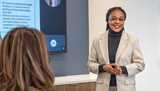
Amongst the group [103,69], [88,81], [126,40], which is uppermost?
[126,40]

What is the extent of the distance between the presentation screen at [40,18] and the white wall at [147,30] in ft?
2.37

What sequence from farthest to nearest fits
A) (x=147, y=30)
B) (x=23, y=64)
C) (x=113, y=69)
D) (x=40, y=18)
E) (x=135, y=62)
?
1. (x=147, y=30)
2. (x=40, y=18)
3. (x=135, y=62)
4. (x=113, y=69)
5. (x=23, y=64)

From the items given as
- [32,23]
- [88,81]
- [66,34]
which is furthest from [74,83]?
[32,23]

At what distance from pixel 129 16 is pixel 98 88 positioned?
1474 mm

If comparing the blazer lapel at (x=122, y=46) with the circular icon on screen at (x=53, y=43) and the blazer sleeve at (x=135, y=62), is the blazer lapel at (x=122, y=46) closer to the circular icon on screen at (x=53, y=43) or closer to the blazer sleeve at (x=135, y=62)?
the blazer sleeve at (x=135, y=62)

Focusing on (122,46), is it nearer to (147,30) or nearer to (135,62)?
(135,62)

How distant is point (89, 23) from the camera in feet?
12.9

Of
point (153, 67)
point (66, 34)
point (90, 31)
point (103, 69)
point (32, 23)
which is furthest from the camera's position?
point (153, 67)

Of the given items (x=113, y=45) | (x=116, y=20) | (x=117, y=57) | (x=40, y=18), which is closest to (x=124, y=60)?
(x=117, y=57)

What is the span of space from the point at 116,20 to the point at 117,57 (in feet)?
1.07

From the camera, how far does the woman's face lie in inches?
121

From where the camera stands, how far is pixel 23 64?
4.84 feet

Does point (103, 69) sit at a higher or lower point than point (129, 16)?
lower

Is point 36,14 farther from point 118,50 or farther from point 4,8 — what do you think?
point 118,50
